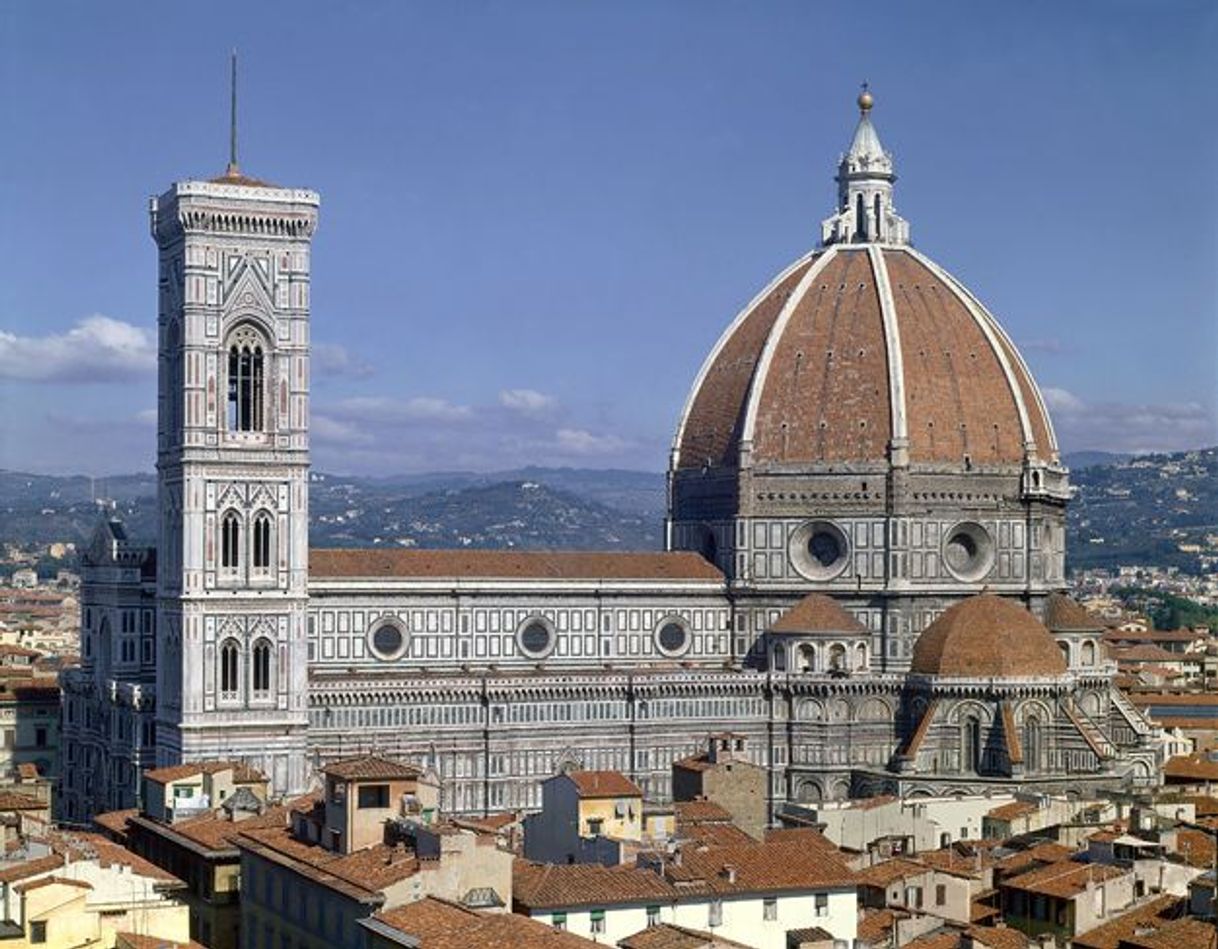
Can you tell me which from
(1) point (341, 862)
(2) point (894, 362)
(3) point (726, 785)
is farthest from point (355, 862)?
(2) point (894, 362)

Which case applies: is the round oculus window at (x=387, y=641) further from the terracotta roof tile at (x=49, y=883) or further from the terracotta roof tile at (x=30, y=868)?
the terracotta roof tile at (x=49, y=883)

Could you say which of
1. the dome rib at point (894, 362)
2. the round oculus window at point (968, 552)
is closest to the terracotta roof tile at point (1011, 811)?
the round oculus window at point (968, 552)

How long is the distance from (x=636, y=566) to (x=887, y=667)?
879cm

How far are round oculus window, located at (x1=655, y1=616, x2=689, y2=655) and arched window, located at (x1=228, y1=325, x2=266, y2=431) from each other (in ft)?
54.9

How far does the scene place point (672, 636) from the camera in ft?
273

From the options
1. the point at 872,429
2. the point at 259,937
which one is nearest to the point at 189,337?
the point at 872,429

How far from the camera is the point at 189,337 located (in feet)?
235

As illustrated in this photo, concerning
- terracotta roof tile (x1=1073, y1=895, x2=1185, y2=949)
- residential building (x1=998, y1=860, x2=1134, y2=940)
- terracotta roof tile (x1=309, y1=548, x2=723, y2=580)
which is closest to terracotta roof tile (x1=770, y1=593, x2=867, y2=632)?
terracotta roof tile (x1=309, y1=548, x2=723, y2=580)

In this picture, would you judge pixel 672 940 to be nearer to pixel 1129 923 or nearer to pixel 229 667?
pixel 1129 923

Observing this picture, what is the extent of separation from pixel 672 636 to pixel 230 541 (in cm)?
1718

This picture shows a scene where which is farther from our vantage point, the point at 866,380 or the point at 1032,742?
the point at 866,380

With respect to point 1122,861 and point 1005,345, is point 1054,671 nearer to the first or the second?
point 1005,345

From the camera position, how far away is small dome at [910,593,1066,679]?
258 feet

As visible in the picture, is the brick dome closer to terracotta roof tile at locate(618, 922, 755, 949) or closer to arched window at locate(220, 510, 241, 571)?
arched window at locate(220, 510, 241, 571)
